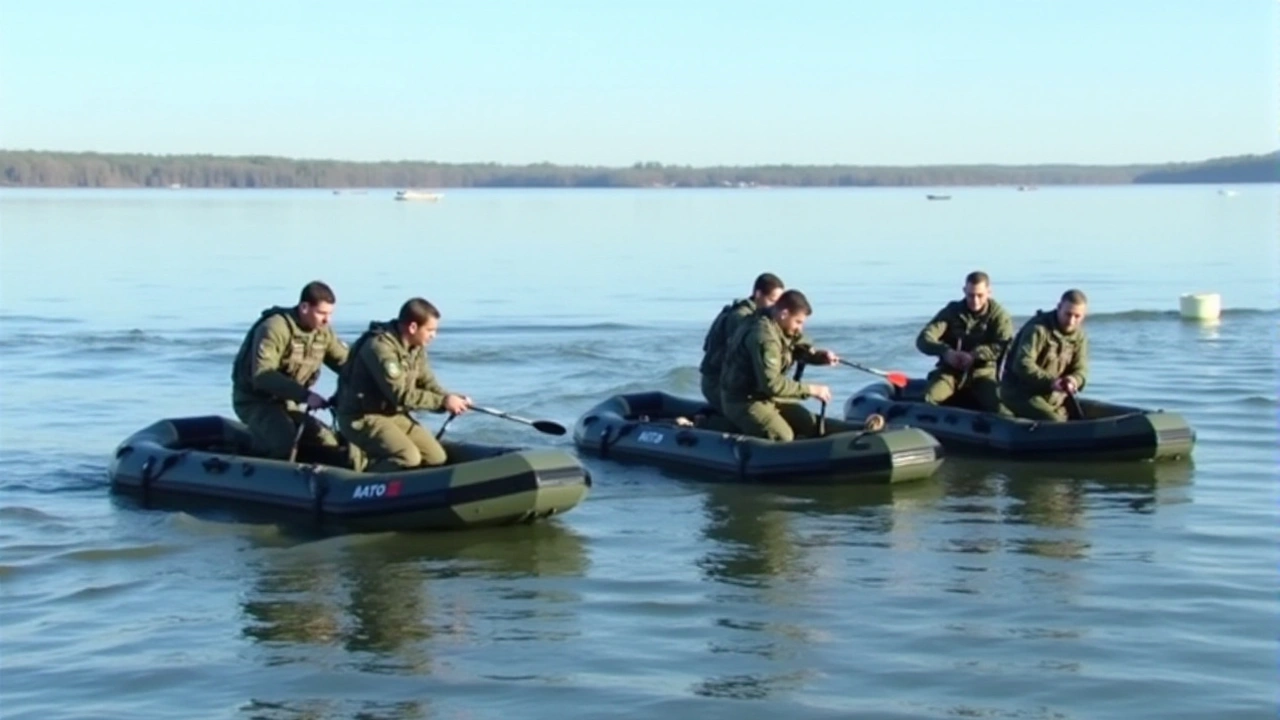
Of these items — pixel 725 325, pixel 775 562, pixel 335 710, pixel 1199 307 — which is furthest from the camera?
pixel 1199 307

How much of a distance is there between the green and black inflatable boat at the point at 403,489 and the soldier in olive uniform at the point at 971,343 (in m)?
3.83

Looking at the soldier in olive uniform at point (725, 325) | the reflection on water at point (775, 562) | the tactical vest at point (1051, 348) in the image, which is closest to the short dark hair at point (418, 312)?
the reflection on water at point (775, 562)

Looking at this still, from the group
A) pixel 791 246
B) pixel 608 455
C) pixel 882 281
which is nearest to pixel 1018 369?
pixel 608 455

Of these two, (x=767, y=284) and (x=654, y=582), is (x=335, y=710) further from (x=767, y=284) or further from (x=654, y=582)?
(x=767, y=284)

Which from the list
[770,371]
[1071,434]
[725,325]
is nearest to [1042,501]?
[1071,434]

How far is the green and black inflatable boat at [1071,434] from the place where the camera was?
13016 millimetres

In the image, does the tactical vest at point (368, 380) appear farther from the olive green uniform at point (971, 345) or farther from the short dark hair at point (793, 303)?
the olive green uniform at point (971, 345)

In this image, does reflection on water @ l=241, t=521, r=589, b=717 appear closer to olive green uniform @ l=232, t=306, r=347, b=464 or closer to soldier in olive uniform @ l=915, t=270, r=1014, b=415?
olive green uniform @ l=232, t=306, r=347, b=464

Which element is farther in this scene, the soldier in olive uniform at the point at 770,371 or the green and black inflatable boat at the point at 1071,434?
the green and black inflatable boat at the point at 1071,434

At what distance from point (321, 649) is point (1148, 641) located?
372cm

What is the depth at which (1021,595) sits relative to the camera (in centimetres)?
944

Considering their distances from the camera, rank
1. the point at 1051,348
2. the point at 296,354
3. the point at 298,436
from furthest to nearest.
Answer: the point at 1051,348
the point at 298,436
the point at 296,354

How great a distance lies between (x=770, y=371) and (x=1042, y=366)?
7.33 ft

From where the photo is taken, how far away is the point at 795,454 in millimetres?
12328
